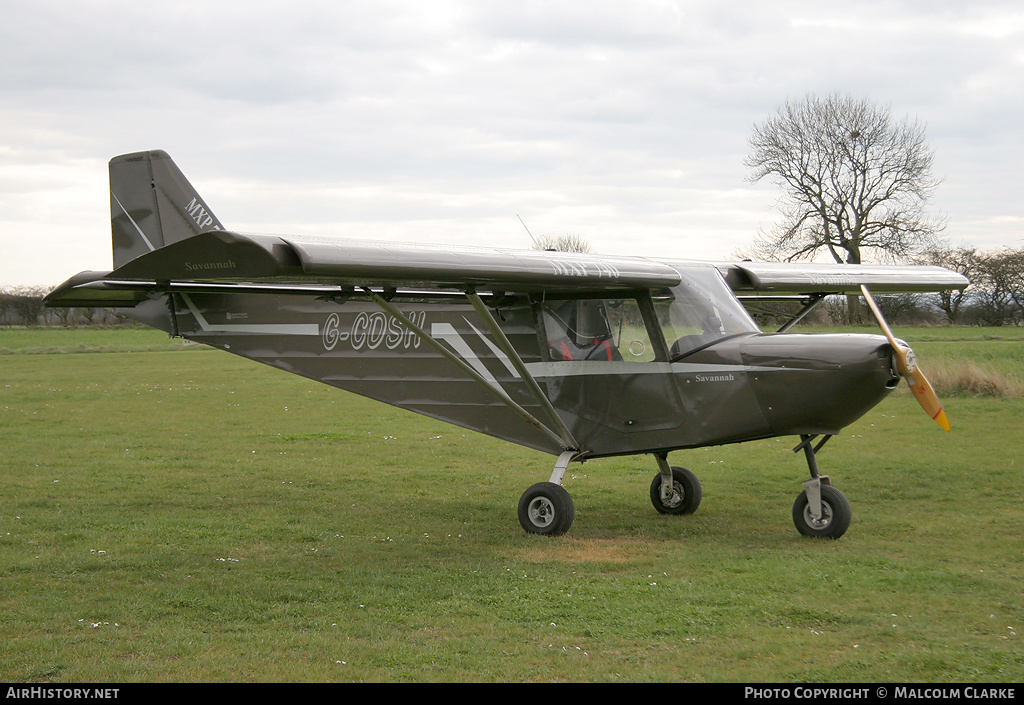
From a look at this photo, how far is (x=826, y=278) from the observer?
406 inches

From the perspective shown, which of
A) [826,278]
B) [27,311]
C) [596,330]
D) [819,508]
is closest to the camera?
[819,508]

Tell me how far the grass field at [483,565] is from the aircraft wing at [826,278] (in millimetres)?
2452

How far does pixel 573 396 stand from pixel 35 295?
2325 inches

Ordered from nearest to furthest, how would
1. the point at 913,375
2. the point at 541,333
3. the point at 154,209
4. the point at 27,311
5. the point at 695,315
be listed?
the point at 913,375 < the point at 695,315 < the point at 541,333 < the point at 154,209 < the point at 27,311

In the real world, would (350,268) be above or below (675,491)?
above

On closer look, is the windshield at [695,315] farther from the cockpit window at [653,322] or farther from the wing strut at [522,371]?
the wing strut at [522,371]

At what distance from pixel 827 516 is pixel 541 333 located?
10.9 ft

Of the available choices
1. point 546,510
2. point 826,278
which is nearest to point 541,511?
point 546,510

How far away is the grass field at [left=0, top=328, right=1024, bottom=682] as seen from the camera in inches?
203

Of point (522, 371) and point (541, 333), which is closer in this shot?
point (522, 371)

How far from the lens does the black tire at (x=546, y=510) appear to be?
8.52 metres

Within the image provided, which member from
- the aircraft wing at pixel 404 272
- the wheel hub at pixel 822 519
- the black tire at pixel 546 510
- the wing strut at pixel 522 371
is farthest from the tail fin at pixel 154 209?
the wheel hub at pixel 822 519

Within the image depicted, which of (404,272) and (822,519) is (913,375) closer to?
(822,519)

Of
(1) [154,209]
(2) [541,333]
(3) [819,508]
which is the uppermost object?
(1) [154,209]
